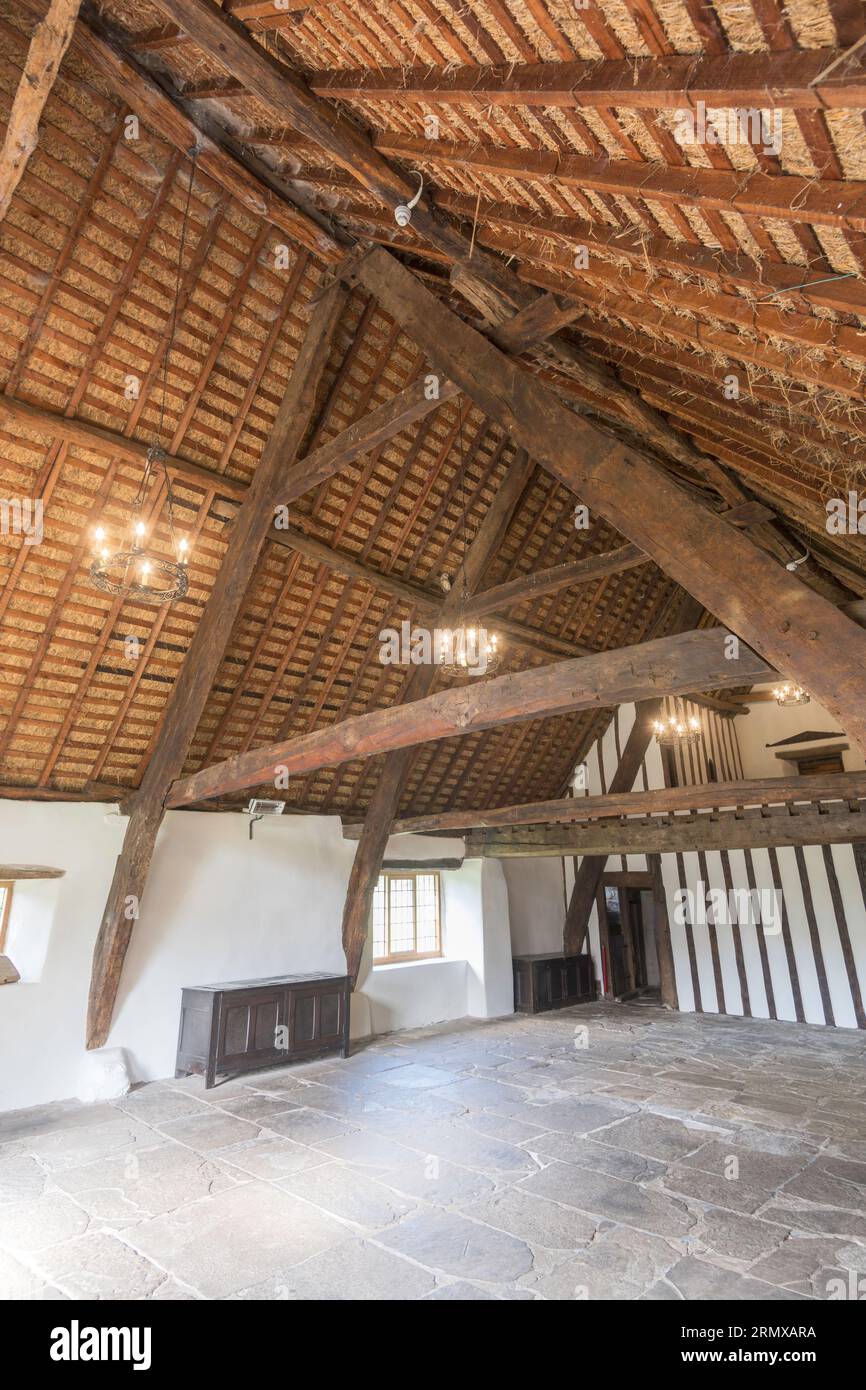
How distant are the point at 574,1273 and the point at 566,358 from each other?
451 centimetres

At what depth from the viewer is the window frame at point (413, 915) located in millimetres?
8844

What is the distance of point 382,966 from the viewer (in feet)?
28.1

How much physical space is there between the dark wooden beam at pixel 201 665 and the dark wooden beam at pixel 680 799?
8.91ft

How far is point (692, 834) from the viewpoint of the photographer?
7.59 metres

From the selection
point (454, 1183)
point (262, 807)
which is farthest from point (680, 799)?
point (262, 807)

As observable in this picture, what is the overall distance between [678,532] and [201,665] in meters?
4.19

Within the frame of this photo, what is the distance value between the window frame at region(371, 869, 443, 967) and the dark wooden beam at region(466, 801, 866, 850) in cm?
72

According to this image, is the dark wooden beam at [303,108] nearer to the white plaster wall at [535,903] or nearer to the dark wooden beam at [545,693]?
the dark wooden beam at [545,693]

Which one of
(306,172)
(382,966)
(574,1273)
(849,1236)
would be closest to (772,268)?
(306,172)

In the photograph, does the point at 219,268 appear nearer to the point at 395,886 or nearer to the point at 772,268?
the point at 772,268

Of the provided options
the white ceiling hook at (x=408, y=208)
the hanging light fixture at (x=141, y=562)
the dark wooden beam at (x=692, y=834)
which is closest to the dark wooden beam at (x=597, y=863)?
the dark wooden beam at (x=692, y=834)

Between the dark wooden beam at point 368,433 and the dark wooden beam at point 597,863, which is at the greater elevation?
the dark wooden beam at point 368,433
